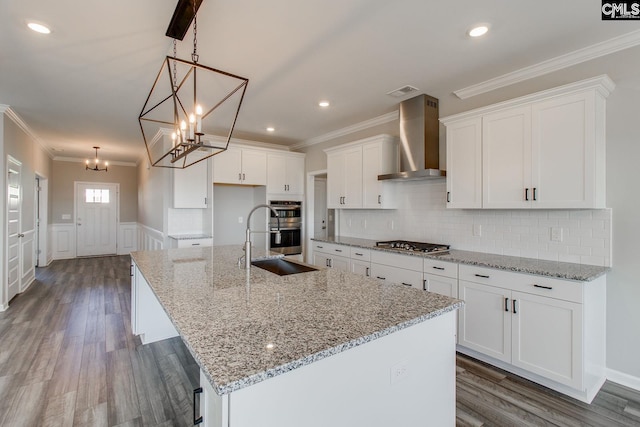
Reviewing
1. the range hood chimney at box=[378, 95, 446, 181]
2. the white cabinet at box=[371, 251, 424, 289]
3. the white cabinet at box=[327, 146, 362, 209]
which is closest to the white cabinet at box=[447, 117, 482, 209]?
the range hood chimney at box=[378, 95, 446, 181]

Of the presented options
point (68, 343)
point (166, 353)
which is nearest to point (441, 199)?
point (166, 353)

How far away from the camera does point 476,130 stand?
3016 millimetres

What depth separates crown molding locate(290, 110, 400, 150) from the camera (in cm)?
427

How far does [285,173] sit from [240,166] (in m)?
0.83

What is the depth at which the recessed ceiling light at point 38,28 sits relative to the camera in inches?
88.0

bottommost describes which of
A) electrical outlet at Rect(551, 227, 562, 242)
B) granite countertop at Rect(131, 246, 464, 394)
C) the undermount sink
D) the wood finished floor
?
the wood finished floor

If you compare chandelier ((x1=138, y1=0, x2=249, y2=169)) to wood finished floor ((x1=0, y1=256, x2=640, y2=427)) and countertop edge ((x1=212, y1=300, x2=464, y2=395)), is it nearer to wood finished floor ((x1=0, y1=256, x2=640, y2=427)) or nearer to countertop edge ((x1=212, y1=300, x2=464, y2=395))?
countertop edge ((x1=212, y1=300, x2=464, y2=395))

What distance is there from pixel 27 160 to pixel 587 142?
291 inches

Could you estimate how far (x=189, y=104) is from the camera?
395cm

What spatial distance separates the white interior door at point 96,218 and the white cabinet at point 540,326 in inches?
360

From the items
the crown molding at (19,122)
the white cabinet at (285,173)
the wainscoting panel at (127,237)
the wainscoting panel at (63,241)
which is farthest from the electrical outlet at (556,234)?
the wainscoting panel at (63,241)

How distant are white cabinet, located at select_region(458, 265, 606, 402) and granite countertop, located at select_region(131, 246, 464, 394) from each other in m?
1.25

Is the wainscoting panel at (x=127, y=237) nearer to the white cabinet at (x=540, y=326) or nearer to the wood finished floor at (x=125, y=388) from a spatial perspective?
the wood finished floor at (x=125, y=388)

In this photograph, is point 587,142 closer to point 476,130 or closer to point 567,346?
point 476,130
